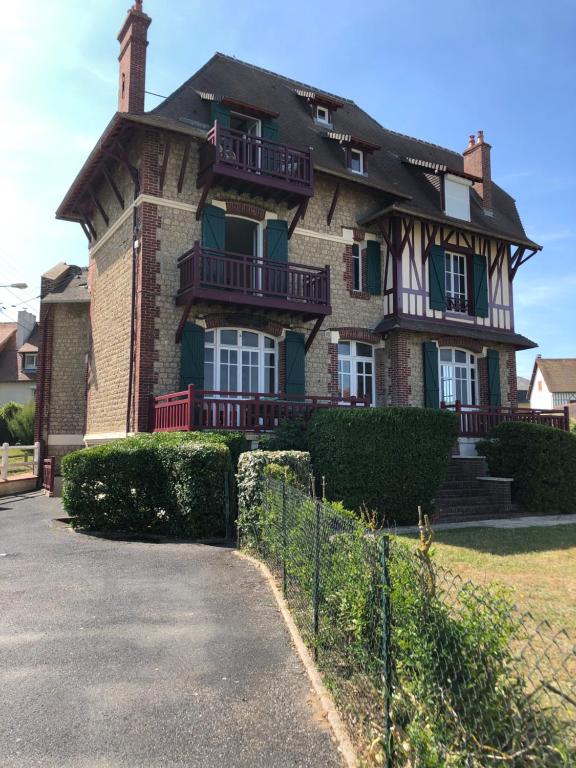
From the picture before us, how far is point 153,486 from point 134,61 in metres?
11.1

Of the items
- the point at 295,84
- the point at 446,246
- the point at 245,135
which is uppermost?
the point at 295,84

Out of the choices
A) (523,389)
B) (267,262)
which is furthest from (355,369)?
(523,389)

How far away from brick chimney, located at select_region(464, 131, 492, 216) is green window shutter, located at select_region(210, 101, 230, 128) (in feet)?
32.4

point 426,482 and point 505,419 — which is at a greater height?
point 505,419

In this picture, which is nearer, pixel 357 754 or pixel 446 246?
pixel 357 754

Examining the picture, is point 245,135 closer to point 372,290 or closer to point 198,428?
point 372,290

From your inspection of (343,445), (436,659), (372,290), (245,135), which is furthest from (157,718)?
(372,290)

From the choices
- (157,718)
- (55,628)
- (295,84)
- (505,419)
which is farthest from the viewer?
(295,84)

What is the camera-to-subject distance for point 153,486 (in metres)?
10.7

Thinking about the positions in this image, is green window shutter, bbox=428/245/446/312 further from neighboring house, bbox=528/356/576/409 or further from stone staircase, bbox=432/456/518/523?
neighboring house, bbox=528/356/576/409

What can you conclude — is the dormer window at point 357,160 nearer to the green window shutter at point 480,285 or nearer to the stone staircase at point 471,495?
the green window shutter at point 480,285

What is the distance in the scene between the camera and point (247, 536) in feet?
29.6

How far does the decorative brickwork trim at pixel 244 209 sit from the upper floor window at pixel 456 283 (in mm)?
6463

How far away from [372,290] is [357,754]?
1523 cm
